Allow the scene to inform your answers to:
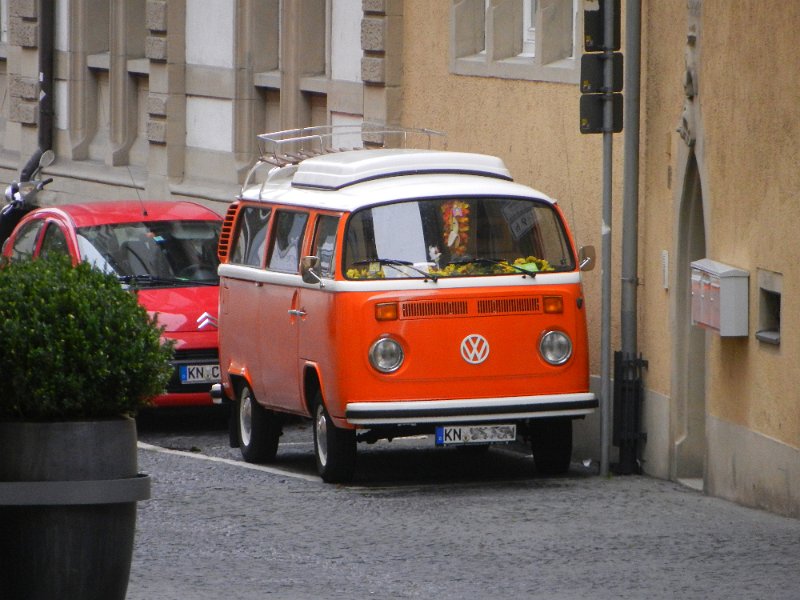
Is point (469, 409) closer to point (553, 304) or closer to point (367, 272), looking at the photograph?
point (553, 304)

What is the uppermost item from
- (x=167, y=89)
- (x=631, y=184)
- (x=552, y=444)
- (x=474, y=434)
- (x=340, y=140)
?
(x=167, y=89)

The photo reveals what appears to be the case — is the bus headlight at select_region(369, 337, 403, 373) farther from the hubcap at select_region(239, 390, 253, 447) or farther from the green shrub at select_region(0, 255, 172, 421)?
the green shrub at select_region(0, 255, 172, 421)

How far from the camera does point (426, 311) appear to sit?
1250 cm

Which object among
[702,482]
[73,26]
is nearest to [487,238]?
[702,482]

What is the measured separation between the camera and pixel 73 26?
28.1 m

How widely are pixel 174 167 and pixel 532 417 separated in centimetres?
1287

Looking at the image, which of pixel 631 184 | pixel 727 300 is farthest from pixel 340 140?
pixel 727 300

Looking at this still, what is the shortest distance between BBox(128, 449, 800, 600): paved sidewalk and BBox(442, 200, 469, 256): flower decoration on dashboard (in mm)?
1573

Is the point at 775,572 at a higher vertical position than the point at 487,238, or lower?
lower

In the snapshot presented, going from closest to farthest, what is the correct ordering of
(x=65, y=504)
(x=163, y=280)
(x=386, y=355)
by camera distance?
(x=65, y=504) → (x=386, y=355) → (x=163, y=280)

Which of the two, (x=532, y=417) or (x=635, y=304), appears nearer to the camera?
(x=532, y=417)

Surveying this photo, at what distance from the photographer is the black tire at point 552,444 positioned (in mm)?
13164

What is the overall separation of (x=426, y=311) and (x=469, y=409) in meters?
0.68

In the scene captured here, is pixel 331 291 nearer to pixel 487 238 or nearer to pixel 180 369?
pixel 487 238
